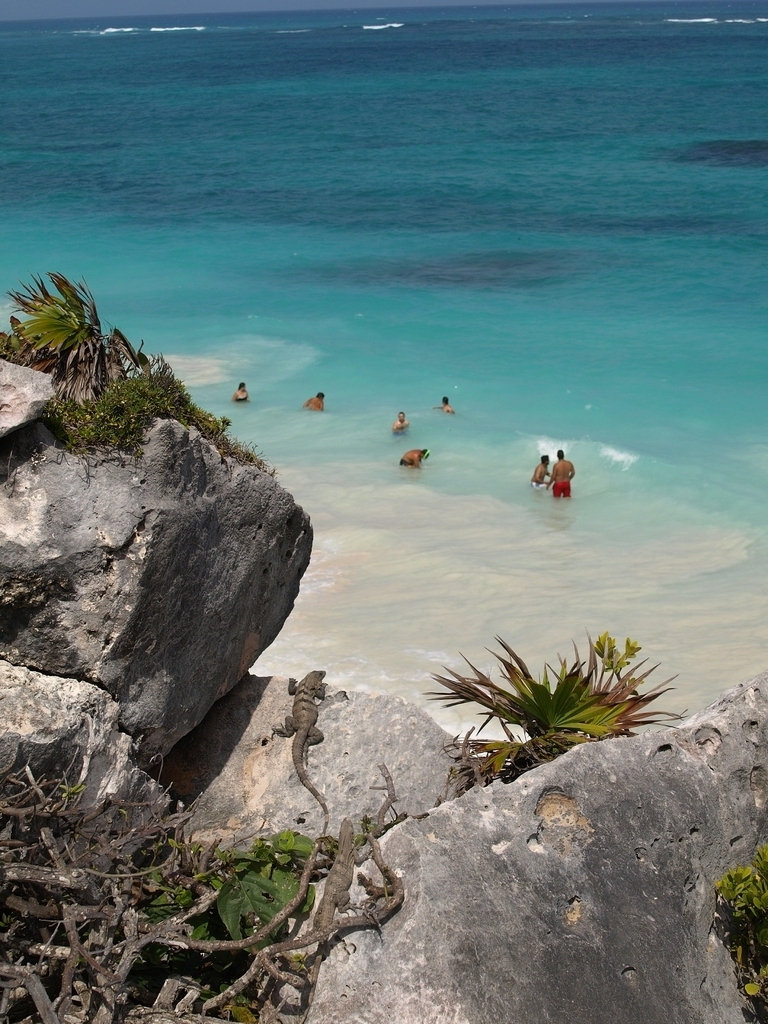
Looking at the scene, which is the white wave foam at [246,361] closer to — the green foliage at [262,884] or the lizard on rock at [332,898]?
the green foliage at [262,884]

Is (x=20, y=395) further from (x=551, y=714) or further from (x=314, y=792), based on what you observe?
(x=551, y=714)

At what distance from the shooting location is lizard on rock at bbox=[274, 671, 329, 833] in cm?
636

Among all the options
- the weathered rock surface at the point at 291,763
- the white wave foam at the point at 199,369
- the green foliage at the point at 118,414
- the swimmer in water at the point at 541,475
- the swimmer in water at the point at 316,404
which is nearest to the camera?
the green foliage at the point at 118,414

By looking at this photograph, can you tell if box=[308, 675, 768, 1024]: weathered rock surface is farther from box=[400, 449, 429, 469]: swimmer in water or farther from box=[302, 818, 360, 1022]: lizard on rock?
box=[400, 449, 429, 469]: swimmer in water

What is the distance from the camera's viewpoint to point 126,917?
4.66 meters

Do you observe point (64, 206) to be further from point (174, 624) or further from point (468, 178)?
point (174, 624)

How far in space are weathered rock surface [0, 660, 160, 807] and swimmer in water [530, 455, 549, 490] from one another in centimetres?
1344

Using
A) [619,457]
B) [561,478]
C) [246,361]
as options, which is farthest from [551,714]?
[246,361]

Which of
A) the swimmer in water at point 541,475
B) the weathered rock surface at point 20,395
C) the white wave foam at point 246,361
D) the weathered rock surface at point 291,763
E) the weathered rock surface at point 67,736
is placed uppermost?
the weathered rock surface at point 20,395

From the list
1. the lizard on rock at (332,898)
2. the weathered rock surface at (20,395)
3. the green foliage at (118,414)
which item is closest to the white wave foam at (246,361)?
the green foliage at (118,414)

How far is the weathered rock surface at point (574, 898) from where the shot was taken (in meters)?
4.45

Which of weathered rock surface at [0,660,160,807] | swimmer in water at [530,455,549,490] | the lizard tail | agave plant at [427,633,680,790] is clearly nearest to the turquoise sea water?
swimmer in water at [530,455,549,490]

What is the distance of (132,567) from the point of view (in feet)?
17.9

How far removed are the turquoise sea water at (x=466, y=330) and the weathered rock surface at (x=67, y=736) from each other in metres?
6.24
